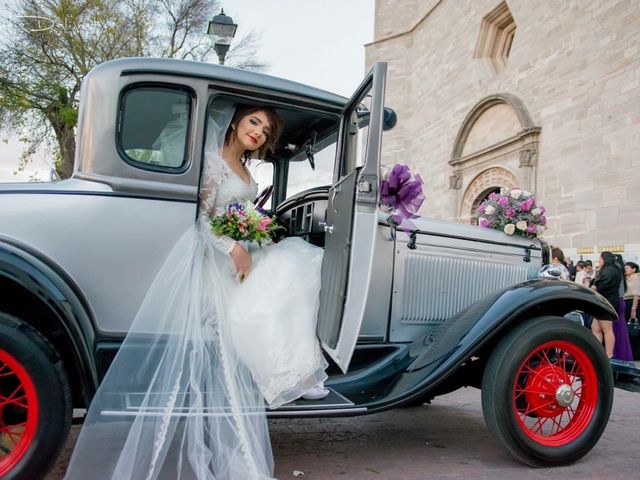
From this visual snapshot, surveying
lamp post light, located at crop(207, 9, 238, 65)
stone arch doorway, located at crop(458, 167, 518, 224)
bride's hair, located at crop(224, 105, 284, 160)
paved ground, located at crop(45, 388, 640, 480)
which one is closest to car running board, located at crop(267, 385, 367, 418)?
paved ground, located at crop(45, 388, 640, 480)

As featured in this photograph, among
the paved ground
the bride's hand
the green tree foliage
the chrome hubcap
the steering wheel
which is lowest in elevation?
the paved ground

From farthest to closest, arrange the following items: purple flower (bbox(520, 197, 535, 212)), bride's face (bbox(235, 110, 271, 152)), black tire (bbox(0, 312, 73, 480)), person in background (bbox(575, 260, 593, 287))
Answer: person in background (bbox(575, 260, 593, 287)) < purple flower (bbox(520, 197, 535, 212)) < bride's face (bbox(235, 110, 271, 152)) < black tire (bbox(0, 312, 73, 480))

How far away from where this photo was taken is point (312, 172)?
11.9 ft

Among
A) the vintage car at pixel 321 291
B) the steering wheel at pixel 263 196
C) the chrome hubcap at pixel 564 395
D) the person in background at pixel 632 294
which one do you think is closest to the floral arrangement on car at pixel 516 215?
the vintage car at pixel 321 291

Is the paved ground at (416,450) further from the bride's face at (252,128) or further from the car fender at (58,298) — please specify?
the bride's face at (252,128)

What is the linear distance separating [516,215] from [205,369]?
7.79 feet

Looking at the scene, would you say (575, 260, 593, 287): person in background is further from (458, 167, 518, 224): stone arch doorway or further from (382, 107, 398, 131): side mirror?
(382, 107, 398, 131): side mirror

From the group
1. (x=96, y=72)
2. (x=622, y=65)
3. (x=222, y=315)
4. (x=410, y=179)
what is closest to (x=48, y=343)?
(x=222, y=315)

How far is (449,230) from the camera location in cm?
351

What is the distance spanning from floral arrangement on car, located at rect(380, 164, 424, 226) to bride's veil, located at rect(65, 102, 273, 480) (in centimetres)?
101

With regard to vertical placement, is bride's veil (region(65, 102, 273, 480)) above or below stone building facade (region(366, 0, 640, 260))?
below

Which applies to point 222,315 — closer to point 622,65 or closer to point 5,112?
point 622,65

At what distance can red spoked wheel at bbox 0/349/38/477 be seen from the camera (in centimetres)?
226

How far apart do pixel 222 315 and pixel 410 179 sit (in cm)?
126
